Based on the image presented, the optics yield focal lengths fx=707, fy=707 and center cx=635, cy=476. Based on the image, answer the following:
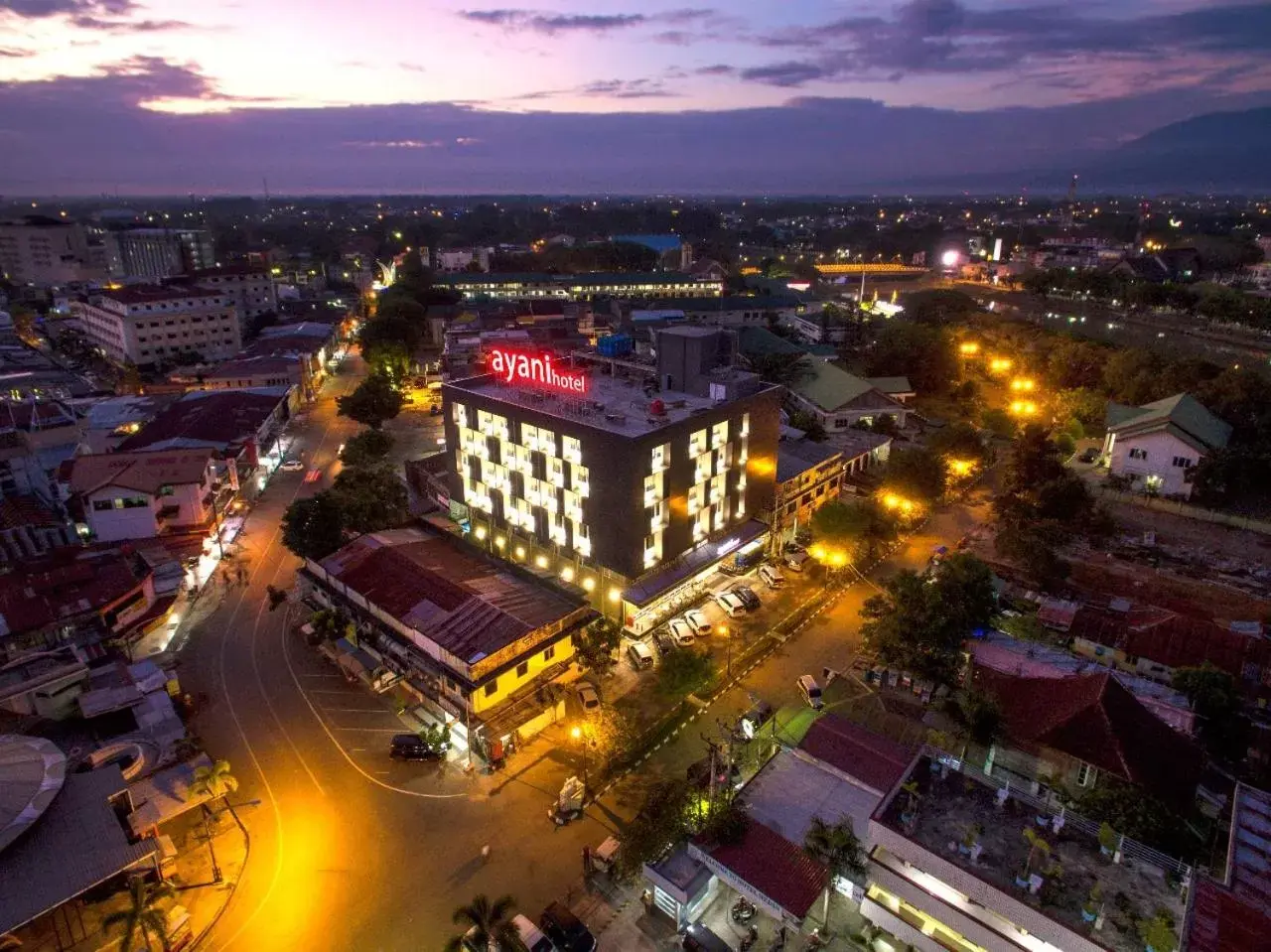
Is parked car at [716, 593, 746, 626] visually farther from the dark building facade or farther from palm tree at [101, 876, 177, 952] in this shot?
palm tree at [101, 876, 177, 952]

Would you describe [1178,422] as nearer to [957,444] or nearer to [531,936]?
[957,444]

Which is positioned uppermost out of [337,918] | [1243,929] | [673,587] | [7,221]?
[7,221]

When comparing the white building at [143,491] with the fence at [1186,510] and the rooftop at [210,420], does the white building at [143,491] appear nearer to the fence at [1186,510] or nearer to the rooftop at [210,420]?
the rooftop at [210,420]

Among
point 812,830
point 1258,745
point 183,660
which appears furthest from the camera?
point 183,660

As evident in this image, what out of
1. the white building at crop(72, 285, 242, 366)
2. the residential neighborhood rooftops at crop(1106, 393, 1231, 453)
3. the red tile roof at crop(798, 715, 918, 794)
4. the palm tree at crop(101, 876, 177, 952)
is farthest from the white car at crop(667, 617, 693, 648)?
the white building at crop(72, 285, 242, 366)

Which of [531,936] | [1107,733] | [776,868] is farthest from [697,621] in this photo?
[531,936]

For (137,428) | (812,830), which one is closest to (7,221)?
(137,428)

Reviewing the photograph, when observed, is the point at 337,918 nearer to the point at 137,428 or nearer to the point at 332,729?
the point at 332,729

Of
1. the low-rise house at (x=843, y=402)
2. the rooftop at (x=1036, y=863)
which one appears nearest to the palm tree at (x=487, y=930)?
the rooftop at (x=1036, y=863)
